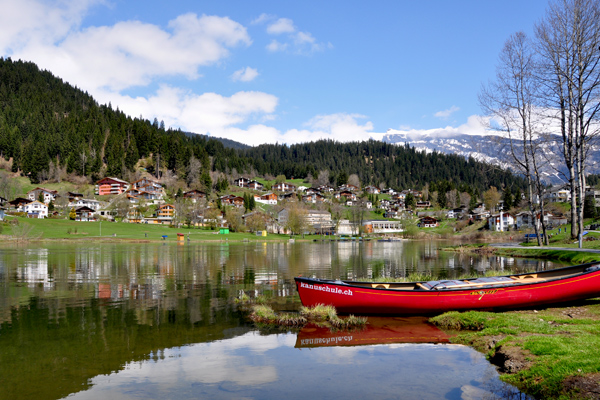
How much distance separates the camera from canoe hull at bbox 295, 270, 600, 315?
1609 cm

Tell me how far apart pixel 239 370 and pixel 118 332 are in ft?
19.7

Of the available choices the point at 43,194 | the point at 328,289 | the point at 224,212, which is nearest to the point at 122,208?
the point at 224,212

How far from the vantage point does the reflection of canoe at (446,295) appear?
16.1m

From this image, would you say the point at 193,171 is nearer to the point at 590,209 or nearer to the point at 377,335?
the point at 590,209

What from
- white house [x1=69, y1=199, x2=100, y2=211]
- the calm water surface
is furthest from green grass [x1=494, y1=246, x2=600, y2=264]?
white house [x1=69, y1=199, x2=100, y2=211]

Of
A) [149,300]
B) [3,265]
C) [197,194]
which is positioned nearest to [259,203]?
[197,194]

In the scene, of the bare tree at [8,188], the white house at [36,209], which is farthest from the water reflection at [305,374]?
the bare tree at [8,188]

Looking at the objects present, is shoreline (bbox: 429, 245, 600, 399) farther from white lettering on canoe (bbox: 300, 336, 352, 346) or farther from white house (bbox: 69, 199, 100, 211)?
white house (bbox: 69, 199, 100, 211)

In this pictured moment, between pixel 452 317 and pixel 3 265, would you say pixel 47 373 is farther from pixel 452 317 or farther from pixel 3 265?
pixel 3 265

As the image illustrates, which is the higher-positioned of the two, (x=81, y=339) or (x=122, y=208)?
(x=122, y=208)

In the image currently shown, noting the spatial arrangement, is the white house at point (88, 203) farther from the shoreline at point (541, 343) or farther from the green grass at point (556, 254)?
the shoreline at point (541, 343)

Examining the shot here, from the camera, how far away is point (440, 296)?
1606 cm

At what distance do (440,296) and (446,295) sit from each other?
24 centimetres

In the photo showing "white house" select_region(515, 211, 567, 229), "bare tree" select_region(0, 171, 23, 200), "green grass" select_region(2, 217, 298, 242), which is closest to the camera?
"green grass" select_region(2, 217, 298, 242)
